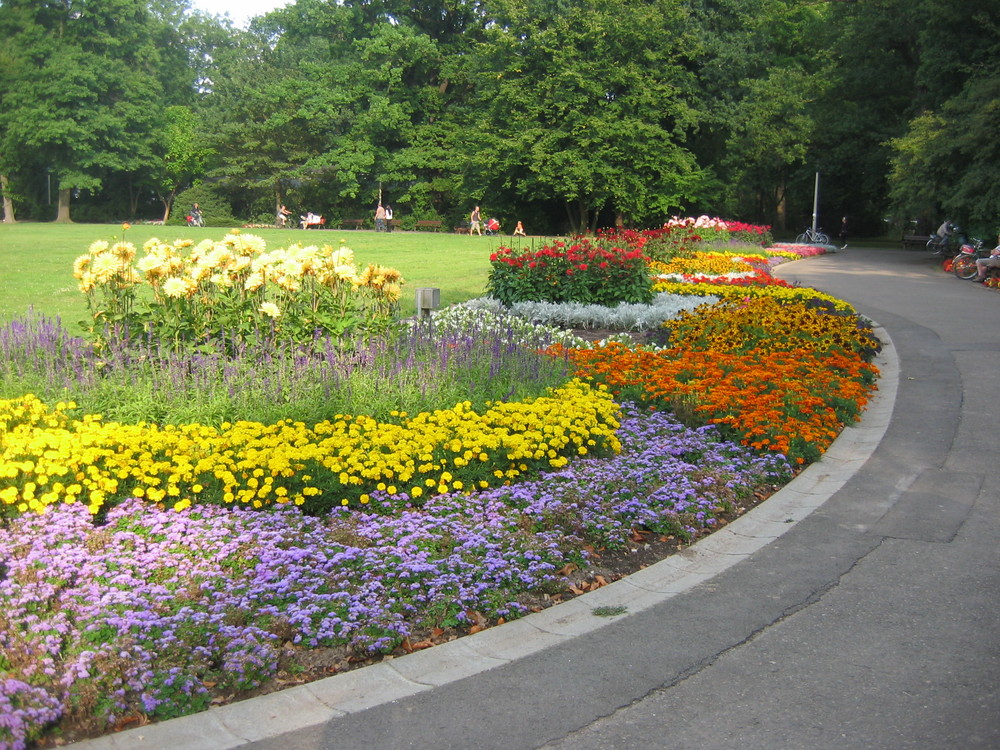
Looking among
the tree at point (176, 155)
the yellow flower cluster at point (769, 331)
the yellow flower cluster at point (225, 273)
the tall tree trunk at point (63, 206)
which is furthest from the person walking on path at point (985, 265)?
Result: the tall tree trunk at point (63, 206)

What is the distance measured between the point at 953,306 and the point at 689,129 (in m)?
27.8

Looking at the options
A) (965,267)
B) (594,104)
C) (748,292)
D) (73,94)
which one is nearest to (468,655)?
(748,292)

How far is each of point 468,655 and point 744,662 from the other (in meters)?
1.11

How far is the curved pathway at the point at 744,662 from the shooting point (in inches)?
128

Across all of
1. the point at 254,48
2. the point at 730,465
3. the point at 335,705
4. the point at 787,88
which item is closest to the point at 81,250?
the point at 730,465

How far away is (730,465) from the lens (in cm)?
619

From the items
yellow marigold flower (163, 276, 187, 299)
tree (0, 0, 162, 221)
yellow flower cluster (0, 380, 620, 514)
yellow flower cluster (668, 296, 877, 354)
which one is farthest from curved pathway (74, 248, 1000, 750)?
tree (0, 0, 162, 221)

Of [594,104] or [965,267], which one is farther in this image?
[594,104]

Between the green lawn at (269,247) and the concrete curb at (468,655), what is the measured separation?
145 inches

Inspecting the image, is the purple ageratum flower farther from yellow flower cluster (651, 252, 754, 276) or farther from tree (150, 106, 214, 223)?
tree (150, 106, 214, 223)

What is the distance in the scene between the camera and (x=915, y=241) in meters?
35.5

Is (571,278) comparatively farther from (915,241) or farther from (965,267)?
(915,241)

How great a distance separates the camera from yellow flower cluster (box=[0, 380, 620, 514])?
16.1ft

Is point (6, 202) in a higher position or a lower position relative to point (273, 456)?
higher
